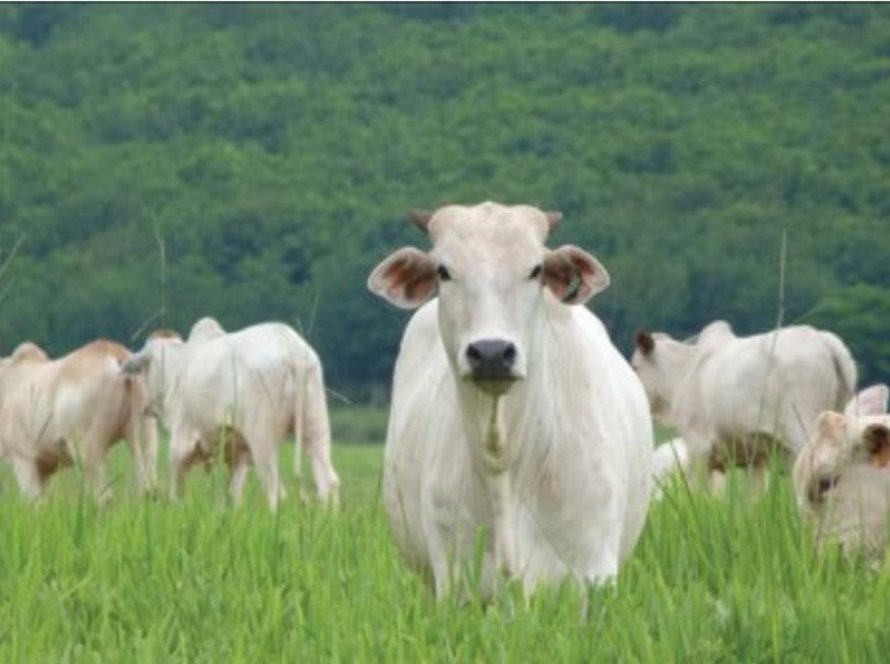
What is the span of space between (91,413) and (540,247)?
1341 centimetres

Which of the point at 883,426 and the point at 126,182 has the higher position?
the point at 883,426

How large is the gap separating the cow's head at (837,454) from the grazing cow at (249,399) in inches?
374

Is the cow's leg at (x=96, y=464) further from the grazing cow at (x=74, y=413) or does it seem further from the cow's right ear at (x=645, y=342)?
the cow's right ear at (x=645, y=342)

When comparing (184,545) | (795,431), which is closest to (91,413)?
(795,431)

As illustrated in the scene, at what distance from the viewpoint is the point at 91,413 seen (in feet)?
68.6

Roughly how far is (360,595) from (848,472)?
94.0 inches

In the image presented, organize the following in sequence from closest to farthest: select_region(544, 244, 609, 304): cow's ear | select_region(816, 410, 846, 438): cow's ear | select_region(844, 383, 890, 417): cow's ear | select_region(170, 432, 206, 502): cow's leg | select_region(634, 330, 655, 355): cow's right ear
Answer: select_region(544, 244, 609, 304): cow's ear < select_region(816, 410, 846, 438): cow's ear < select_region(844, 383, 890, 417): cow's ear < select_region(170, 432, 206, 502): cow's leg < select_region(634, 330, 655, 355): cow's right ear

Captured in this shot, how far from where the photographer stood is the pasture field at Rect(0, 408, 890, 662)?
7051 millimetres

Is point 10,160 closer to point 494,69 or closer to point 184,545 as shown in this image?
point 494,69

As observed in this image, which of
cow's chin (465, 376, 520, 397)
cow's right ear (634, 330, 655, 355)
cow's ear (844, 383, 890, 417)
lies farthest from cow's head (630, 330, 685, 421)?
cow's chin (465, 376, 520, 397)

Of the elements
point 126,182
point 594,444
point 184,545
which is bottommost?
point 126,182

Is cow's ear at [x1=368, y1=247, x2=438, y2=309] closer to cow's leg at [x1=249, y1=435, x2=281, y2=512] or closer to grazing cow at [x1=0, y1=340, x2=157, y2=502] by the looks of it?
cow's leg at [x1=249, y1=435, x2=281, y2=512]

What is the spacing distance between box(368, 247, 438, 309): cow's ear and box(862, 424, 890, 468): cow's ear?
2.00 meters

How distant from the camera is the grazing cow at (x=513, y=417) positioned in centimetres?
763
